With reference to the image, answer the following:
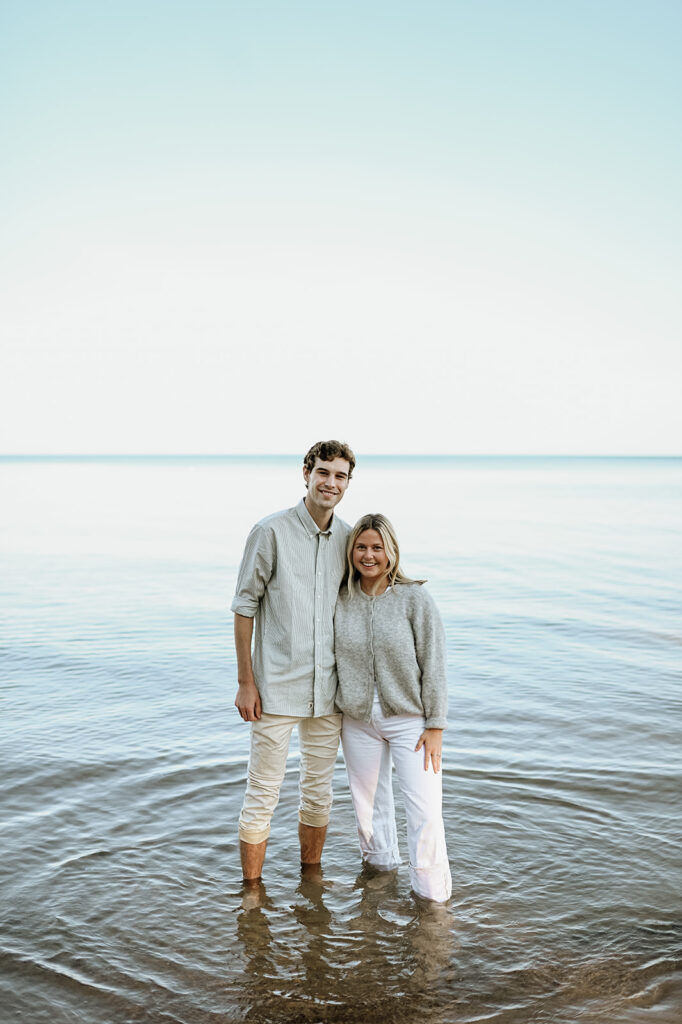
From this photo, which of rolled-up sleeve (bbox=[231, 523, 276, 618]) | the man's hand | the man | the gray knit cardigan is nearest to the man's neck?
the man

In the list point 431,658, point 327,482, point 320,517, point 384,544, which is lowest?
point 431,658

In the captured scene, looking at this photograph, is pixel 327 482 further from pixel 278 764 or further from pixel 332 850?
pixel 332 850

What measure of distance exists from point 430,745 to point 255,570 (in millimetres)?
1217

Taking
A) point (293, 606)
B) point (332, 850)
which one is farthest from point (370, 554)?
point (332, 850)

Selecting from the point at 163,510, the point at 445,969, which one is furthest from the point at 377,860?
the point at 163,510

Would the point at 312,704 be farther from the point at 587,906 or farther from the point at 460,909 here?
the point at 587,906

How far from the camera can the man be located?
449cm

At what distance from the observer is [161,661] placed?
32.8 ft

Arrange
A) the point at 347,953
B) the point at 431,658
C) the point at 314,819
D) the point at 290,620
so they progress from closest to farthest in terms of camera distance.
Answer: the point at 347,953, the point at 431,658, the point at 290,620, the point at 314,819

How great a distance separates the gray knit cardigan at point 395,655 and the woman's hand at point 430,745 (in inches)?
1.4

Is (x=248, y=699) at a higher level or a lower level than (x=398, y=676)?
lower

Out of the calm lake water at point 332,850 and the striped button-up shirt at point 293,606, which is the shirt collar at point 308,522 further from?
the calm lake water at point 332,850

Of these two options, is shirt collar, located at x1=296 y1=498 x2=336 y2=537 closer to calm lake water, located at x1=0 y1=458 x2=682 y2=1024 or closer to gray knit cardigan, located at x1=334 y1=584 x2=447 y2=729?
gray knit cardigan, located at x1=334 y1=584 x2=447 y2=729

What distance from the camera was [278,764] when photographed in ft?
15.2
